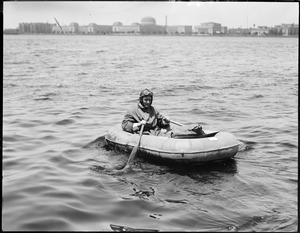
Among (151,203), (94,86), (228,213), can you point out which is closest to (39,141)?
(151,203)

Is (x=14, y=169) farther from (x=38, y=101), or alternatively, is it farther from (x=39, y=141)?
(x=38, y=101)

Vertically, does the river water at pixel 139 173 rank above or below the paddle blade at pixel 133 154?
below

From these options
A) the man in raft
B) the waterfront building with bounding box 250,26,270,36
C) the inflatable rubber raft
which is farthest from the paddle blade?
the waterfront building with bounding box 250,26,270,36

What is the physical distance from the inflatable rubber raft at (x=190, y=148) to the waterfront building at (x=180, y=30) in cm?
10559

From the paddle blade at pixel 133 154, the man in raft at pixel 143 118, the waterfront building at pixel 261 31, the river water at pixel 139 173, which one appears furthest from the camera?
the waterfront building at pixel 261 31

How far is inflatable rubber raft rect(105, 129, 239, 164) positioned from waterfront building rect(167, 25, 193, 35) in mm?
105591

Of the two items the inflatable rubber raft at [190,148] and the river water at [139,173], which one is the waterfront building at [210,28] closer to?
the river water at [139,173]

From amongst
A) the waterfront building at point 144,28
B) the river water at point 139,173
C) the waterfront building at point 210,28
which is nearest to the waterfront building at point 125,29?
the waterfront building at point 144,28

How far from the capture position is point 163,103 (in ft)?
54.9

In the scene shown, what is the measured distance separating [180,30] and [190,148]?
4388 inches

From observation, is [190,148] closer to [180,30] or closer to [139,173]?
[139,173]

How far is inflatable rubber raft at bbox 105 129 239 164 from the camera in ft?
25.2

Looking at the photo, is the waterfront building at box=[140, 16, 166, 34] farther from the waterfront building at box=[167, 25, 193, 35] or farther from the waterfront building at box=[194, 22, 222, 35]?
the waterfront building at box=[194, 22, 222, 35]

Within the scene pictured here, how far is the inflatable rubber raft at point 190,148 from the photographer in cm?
769
